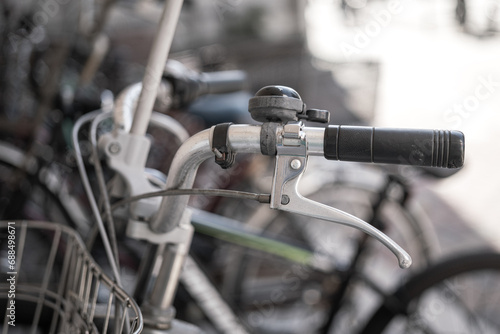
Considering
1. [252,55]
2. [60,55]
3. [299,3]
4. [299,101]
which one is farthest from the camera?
[299,3]

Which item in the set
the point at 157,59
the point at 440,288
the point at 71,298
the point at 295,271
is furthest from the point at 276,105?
the point at 295,271

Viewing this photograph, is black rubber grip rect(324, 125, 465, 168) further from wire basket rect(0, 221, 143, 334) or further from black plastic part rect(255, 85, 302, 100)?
wire basket rect(0, 221, 143, 334)

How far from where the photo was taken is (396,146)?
0.50 metres

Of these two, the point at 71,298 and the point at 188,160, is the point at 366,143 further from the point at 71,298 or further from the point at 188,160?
the point at 71,298

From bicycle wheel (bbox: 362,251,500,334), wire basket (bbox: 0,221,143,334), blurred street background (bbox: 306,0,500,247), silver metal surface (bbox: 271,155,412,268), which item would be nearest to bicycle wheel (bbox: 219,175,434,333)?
bicycle wheel (bbox: 362,251,500,334)

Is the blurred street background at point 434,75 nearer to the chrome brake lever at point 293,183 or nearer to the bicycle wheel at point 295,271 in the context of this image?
the bicycle wheel at point 295,271

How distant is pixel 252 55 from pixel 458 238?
1.53 meters

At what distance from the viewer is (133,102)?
0.81 meters

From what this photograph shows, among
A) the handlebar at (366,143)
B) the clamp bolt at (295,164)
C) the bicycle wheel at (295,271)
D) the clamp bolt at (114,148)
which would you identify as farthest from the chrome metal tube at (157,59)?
the bicycle wheel at (295,271)

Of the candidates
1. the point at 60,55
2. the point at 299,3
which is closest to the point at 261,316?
the point at 60,55

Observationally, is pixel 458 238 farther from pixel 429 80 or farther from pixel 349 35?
pixel 349 35

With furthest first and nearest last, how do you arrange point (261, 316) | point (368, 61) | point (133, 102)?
point (368, 61)
point (261, 316)
point (133, 102)

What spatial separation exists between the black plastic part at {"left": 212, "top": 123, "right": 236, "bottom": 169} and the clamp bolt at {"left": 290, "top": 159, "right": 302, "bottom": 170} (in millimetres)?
Answer: 65

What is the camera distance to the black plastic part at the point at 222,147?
0.56 meters
